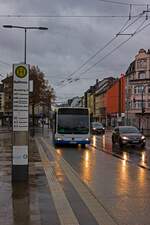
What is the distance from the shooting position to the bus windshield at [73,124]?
3369 centimetres

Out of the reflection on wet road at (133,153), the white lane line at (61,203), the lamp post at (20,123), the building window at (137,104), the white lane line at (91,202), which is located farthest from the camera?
the building window at (137,104)

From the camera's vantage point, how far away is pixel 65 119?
3403 cm

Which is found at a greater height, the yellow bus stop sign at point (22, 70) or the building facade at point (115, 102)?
the building facade at point (115, 102)

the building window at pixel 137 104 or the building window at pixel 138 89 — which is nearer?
the building window at pixel 137 104

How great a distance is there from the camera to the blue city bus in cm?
3366

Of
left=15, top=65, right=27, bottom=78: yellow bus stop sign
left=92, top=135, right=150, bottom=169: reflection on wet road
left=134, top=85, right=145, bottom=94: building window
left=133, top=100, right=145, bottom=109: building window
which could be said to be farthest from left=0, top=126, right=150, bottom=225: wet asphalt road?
left=134, top=85, right=145, bottom=94: building window

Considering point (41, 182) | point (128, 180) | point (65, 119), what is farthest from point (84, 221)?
point (65, 119)

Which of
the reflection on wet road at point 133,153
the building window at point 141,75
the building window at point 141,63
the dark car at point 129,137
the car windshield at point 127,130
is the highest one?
the building window at point 141,63

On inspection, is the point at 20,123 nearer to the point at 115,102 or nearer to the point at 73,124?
the point at 73,124

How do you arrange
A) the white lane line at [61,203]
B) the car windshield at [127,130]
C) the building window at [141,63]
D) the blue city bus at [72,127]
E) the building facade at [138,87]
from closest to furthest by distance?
the white lane line at [61,203]
the blue city bus at [72,127]
the car windshield at [127,130]
the building facade at [138,87]
the building window at [141,63]

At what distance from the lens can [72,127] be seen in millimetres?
33812

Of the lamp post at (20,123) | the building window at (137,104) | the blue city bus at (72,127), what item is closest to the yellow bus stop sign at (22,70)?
the lamp post at (20,123)

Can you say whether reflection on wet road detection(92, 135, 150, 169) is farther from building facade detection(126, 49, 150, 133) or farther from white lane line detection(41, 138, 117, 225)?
building facade detection(126, 49, 150, 133)

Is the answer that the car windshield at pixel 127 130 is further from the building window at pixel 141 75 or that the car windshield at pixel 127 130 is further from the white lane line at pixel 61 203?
the building window at pixel 141 75
